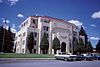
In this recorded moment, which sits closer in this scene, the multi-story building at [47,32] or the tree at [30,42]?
the tree at [30,42]

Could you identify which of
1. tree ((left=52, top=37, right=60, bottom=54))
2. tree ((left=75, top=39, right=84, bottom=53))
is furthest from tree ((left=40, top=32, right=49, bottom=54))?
tree ((left=75, top=39, right=84, bottom=53))

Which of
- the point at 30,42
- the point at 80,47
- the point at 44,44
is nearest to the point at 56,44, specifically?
the point at 44,44

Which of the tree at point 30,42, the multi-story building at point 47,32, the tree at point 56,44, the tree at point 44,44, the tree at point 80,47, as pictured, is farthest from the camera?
the tree at point 80,47

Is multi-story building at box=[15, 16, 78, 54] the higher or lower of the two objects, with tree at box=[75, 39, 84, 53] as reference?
higher

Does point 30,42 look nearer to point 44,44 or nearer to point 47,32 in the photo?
point 44,44

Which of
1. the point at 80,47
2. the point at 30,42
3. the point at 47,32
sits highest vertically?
the point at 47,32

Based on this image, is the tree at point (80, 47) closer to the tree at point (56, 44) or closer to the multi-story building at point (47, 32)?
the multi-story building at point (47, 32)

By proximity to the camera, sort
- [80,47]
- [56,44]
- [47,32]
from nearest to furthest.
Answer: [56,44] → [47,32] → [80,47]

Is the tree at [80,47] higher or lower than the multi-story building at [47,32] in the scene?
lower

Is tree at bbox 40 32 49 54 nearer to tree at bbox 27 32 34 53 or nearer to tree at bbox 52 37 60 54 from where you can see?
tree at bbox 52 37 60 54

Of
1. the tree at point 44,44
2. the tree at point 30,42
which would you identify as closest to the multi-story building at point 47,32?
the tree at point 30,42

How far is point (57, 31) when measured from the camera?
61406 mm

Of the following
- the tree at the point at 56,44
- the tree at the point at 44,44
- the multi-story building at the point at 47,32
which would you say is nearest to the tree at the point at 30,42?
the multi-story building at the point at 47,32

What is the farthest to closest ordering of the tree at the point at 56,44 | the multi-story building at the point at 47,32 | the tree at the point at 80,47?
the tree at the point at 80,47, the multi-story building at the point at 47,32, the tree at the point at 56,44
